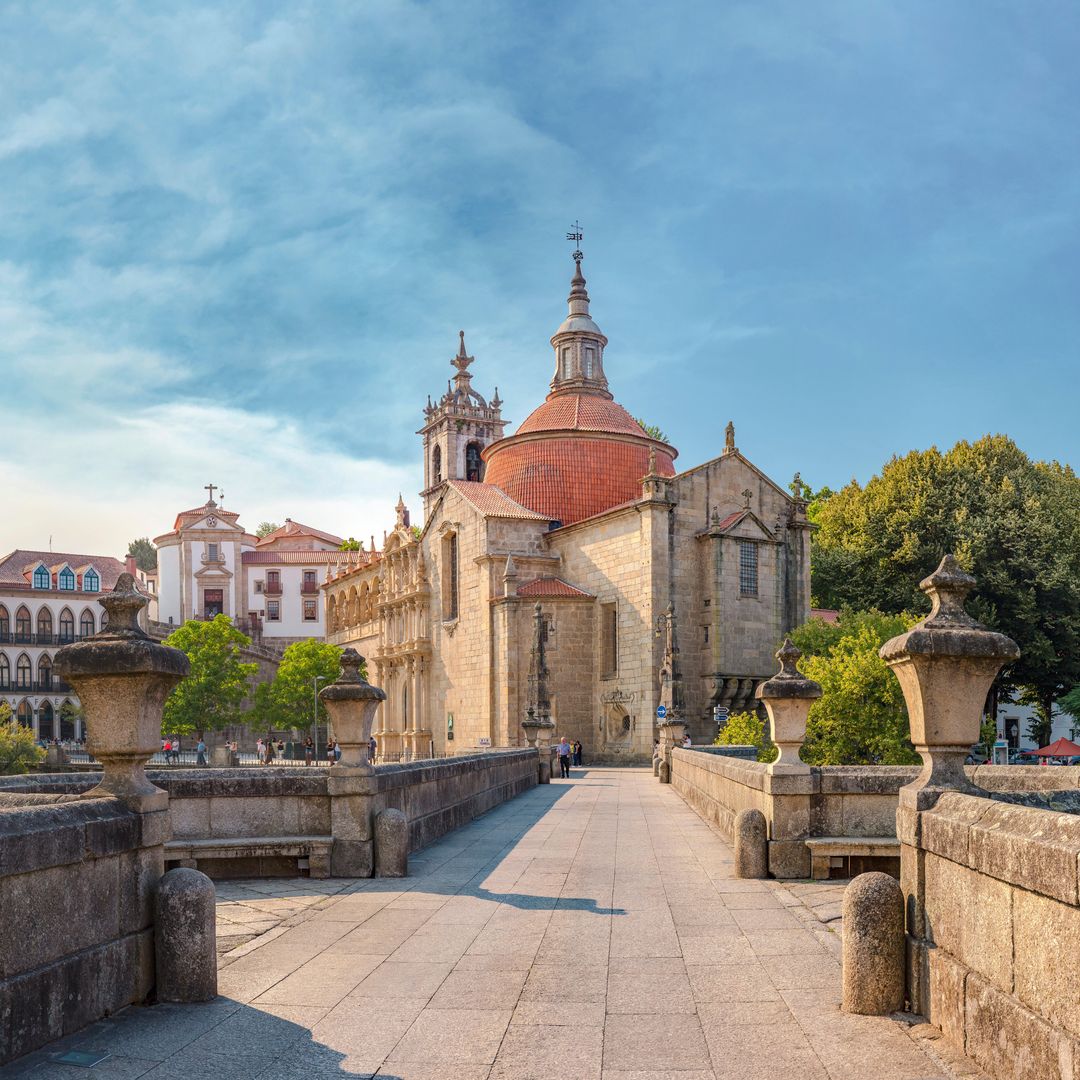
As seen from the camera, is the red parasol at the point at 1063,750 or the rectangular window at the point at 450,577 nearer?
the red parasol at the point at 1063,750

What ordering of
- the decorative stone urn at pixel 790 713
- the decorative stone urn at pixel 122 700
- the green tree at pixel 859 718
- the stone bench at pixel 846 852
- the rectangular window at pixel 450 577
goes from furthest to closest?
the rectangular window at pixel 450 577 < the green tree at pixel 859 718 < the decorative stone urn at pixel 790 713 < the stone bench at pixel 846 852 < the decorative stone urn at pixel 122 700

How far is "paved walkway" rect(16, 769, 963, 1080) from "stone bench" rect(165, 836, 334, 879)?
64 centimetres

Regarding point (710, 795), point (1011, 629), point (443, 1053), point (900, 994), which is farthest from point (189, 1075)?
point (1011, 629)

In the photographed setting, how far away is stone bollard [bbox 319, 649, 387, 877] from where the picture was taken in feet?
37.7

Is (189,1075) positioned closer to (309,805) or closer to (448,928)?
(448,928)

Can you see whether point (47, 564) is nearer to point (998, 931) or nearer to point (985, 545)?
point (985, 545)

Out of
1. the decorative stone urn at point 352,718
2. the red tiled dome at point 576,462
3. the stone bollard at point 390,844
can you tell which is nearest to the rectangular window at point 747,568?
the red tiled dome at point 576,462

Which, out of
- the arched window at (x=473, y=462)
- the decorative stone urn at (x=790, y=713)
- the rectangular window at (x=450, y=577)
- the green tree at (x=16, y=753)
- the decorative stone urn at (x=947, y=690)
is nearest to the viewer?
the decorative stone urn at (x=947, y=690)

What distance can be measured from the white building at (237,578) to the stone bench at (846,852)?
285 feet

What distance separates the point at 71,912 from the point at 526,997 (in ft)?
8.58

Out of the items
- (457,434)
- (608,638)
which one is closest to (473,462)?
(457,434)

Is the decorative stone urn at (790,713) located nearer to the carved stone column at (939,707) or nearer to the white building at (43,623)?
the carved stone column at (939,707)

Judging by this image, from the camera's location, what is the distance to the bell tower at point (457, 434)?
256 ft

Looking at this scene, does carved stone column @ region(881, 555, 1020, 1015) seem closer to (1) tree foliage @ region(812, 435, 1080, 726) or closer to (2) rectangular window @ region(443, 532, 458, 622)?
(1) tree foliage @ region(812, 435, 1080, 726)
